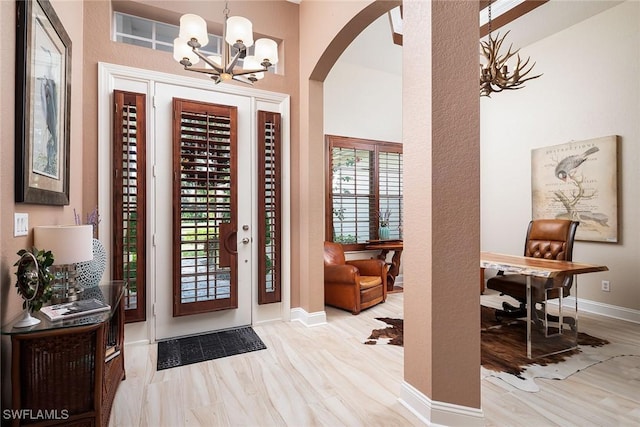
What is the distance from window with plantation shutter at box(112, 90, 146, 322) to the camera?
278cm

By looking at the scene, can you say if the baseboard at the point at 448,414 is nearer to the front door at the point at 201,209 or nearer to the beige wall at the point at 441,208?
the beige wall at the point at 441,208

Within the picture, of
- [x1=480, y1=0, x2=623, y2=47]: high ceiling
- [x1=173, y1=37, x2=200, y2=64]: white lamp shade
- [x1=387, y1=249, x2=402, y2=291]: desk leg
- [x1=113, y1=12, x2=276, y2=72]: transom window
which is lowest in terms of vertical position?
[x1=387, y1=249, x2=402, y2=291]: desk leg

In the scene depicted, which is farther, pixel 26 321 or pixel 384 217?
pixel 384 217

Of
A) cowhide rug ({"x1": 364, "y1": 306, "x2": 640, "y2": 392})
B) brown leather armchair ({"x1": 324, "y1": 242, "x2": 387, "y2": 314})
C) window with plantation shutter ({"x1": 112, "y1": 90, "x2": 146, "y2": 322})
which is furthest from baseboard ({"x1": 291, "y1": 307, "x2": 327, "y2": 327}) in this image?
window with plantation shutter ({"x1": 112, "y1": 90, "x2": 146, "y2": 322})

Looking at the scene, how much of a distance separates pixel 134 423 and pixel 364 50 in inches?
183

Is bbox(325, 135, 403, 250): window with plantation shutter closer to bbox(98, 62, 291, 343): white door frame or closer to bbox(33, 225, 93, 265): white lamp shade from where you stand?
bbox(98, 62, 291, 343): white door frame

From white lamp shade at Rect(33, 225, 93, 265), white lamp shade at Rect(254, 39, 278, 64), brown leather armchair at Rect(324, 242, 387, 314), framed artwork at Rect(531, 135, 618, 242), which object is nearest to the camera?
white lamp shade at Rect(33, 225, 93, 265)

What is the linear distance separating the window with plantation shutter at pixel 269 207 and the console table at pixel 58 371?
6.07 ft

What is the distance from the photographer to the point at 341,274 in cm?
385

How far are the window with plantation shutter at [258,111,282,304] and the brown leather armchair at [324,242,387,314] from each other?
0.78 m

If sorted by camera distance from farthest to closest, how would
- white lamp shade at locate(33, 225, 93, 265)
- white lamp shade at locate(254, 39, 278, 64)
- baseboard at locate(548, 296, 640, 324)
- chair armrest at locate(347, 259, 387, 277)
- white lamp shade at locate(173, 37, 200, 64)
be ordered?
1. chair armrest at locate(347, 259, 387, 277)
2. baseboard at locate(548, 296, 640, 324)
3. white lamp shade at locate(254, 39, 278, 64)
4. white lamp shade at locate(173, 37, 200, 64)
5. white lamp shade at locate(33, 225, 93, 265)

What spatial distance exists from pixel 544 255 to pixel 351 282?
6.77 ft

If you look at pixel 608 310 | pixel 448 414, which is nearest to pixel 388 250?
pixel 608 310

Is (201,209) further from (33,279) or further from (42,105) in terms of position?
(33,279)
